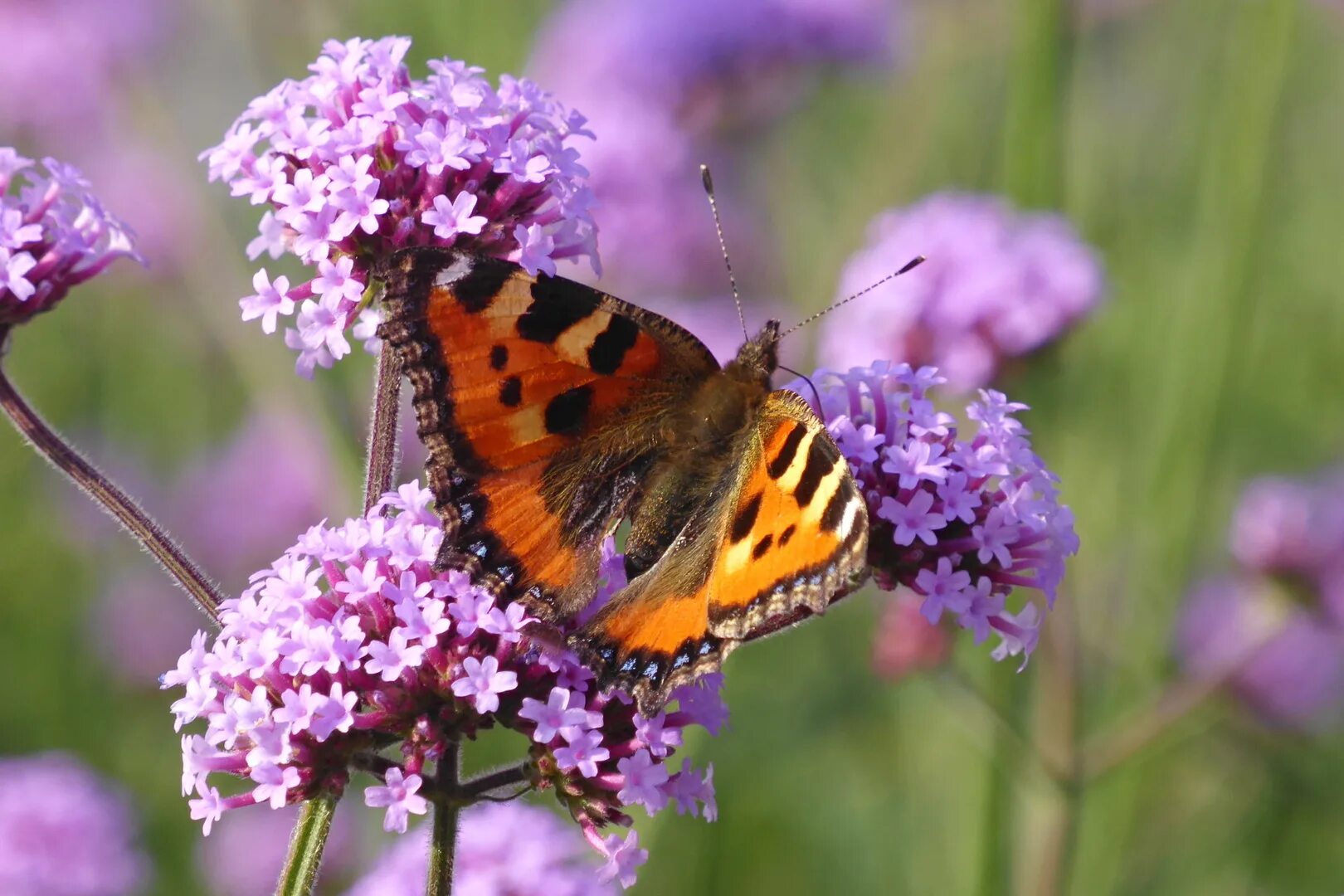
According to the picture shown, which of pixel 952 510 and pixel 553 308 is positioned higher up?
pixel 553 308

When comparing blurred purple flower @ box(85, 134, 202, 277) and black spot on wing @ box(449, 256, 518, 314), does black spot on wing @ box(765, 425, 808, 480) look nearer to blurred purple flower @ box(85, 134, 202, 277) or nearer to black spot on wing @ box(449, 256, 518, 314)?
black spot on wing @ box(449, 256, 518, 314)

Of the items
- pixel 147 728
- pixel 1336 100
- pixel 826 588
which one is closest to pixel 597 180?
pixel 147 728

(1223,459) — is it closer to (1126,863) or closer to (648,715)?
(1126,863)

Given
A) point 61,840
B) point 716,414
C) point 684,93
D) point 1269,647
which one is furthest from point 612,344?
point 684,93

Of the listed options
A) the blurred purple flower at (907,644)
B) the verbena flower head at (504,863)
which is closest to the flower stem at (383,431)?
the verbena flower head at (504,863)

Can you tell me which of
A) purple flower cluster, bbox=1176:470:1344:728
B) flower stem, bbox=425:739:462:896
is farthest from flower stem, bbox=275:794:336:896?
purple flower cluster, bbox=1176:470:1344:728

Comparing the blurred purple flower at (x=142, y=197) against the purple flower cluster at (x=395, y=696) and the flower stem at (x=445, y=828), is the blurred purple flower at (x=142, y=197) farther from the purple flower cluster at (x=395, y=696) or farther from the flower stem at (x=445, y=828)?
the flower stem at (x=445, y=828)

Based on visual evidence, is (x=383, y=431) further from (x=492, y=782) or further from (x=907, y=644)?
(x=907, y=644)
